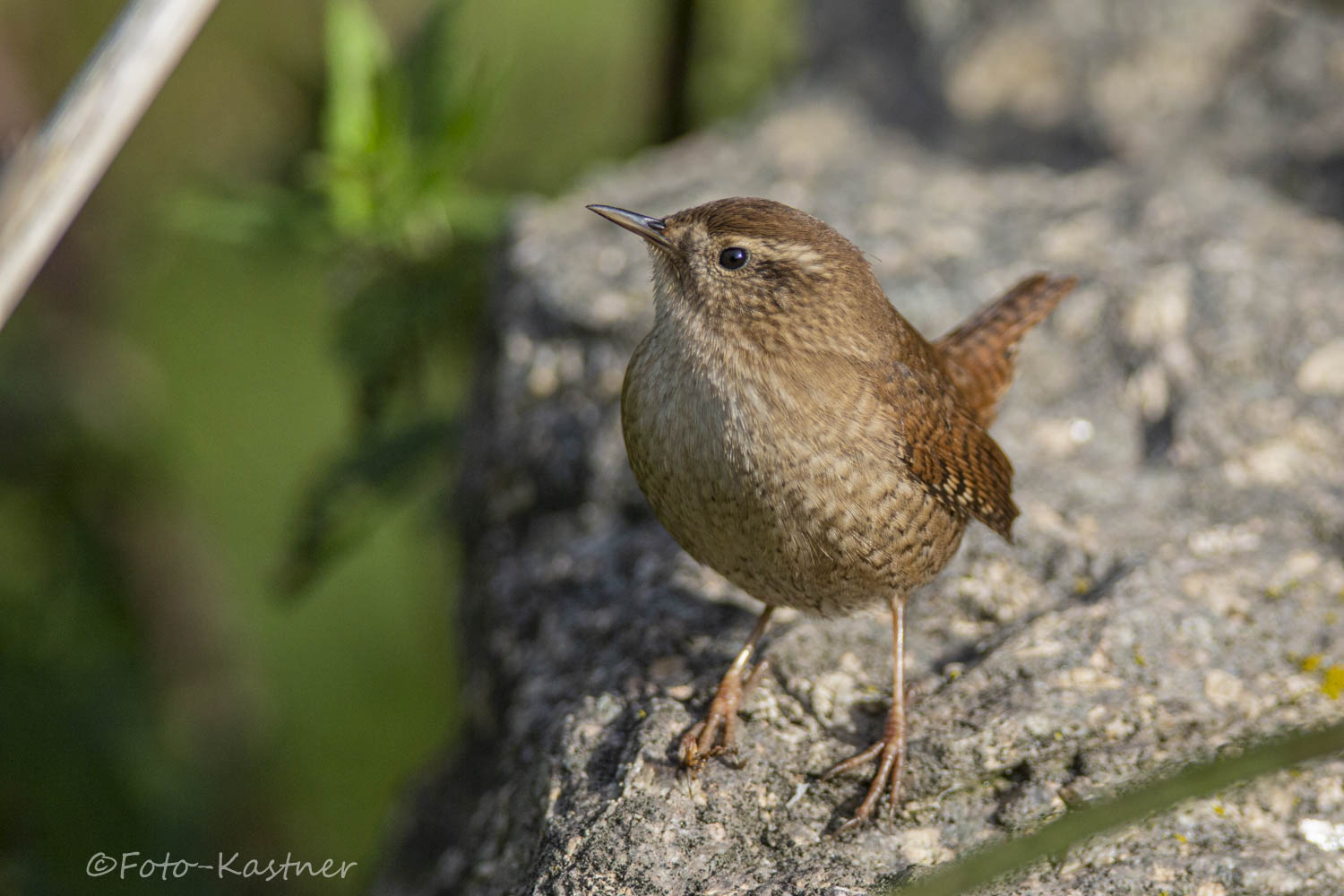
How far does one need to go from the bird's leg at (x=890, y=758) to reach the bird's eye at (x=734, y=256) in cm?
76

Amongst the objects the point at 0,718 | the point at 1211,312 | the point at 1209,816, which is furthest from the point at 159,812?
the point at 1211,312

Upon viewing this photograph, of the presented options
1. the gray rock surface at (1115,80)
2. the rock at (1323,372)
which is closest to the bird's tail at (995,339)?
the rock at (1323,372)

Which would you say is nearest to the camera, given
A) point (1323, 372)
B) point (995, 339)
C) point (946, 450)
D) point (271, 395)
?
point (946, 450)

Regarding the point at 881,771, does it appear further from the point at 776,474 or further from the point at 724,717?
the point at 776,474

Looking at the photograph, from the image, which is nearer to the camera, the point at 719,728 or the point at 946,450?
the point at 719,728

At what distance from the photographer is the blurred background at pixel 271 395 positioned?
10.8ft

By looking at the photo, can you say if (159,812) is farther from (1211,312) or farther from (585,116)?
(1211,312)

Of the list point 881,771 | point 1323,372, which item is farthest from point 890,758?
point 1323,372

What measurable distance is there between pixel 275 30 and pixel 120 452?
177 cm

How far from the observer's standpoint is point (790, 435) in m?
2.03

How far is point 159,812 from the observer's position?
3652 millimetres

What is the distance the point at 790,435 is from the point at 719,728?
54 centimetres

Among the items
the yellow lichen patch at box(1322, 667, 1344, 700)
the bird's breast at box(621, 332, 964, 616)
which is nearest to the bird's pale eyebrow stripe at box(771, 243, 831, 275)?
the bird's breast at box(621, 332, 964, 616)

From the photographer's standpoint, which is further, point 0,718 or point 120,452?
point 120,452
